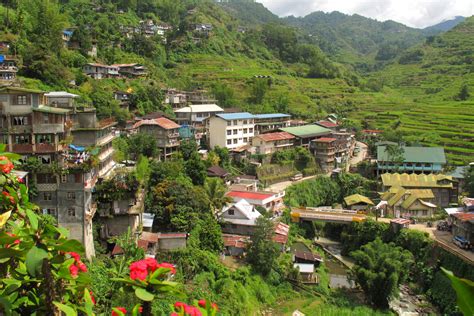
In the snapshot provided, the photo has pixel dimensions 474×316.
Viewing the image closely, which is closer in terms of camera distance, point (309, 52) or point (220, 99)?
point (220, 99)

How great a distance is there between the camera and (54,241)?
2686mm

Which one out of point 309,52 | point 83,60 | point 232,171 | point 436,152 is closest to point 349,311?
point 232,171

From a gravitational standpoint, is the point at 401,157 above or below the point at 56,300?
below

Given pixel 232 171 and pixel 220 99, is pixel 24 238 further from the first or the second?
pixel 220 99

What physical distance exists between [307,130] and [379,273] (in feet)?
83.0

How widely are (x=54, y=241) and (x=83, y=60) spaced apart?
45.7 m

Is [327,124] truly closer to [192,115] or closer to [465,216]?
[192,115]

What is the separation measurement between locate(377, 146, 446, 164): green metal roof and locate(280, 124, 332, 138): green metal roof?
21.2 feet

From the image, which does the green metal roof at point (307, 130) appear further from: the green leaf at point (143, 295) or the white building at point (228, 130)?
the green leaf at point (143, 295)

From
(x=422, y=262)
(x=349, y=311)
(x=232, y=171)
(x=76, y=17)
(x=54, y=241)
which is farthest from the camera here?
(x=76, y=17)

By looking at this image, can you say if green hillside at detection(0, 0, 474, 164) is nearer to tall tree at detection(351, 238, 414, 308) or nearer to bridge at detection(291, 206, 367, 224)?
bridge at detection(291, 206, 367, 224)

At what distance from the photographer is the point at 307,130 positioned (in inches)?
1876

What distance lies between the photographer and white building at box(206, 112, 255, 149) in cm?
4231

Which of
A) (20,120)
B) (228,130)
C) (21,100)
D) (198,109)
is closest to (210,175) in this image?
(228,130)
